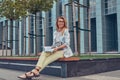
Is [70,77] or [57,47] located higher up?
[57,47]

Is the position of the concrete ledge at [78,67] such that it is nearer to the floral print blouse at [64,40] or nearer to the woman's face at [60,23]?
the floral print blouse at [64,40]

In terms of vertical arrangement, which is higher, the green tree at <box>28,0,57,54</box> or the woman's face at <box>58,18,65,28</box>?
the green tree at <box>28,0,57,54</box>

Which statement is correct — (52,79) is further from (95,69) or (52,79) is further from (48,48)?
(95,69)

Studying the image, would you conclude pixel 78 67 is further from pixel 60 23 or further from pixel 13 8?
pixel 13 8

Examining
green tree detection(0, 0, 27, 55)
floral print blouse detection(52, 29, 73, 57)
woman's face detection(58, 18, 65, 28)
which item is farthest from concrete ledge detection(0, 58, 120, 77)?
green tree detection(0, 0, 27, 55)

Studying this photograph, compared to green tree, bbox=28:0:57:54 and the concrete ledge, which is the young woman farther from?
green tree, bbox=28:0:57:54

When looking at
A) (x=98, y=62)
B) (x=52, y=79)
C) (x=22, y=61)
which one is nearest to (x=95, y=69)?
(x=98, y=62)

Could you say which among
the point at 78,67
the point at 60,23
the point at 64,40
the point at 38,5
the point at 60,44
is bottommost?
the point at 78,67

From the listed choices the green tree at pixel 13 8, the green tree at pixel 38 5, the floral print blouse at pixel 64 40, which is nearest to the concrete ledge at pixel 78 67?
the floral print blouse at pixel 64 40

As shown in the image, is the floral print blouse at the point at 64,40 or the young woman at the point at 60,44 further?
the floral print blouse at the point at 64,40

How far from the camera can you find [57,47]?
8914 mm

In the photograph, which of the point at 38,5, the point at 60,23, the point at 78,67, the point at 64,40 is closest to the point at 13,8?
the point at 38,5

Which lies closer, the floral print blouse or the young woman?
the young woman

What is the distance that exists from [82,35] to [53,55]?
3506 cm
